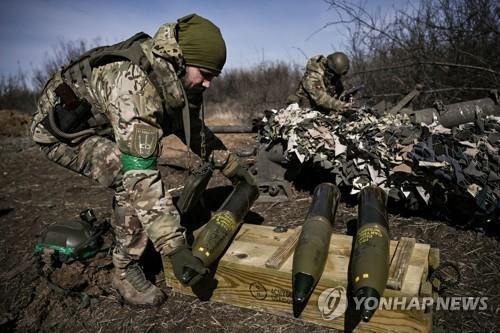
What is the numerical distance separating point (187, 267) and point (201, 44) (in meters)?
1.42

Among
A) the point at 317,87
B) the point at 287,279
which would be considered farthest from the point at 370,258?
the point at 317,87

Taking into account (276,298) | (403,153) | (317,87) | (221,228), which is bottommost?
(276,298)

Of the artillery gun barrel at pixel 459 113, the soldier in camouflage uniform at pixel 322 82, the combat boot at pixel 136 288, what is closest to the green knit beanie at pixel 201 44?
the combat boot at pixel 136 288

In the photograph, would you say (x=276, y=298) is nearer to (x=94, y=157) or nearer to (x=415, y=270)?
(x=415, y=270)

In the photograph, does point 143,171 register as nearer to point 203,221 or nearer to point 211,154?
point 211,154

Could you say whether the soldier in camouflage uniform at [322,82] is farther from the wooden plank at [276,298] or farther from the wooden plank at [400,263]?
the wooden plank at [276,298]

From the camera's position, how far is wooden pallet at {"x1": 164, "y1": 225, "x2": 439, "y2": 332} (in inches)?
83.7

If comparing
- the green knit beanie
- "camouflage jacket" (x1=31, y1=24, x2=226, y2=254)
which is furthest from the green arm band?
the green knit beanie

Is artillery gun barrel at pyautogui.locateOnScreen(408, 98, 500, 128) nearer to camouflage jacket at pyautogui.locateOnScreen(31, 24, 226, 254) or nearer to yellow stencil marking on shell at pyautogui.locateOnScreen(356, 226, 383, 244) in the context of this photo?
yellow stencil marking on shell at pyautogui.locateOnScreen(356, 226, 383, 244)

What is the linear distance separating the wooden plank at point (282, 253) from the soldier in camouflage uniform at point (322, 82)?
3909mm

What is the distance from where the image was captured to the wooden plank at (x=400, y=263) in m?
2.11

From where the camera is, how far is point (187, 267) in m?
2.31

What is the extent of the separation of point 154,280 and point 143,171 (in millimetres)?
1132

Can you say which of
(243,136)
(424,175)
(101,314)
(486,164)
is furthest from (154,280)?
(243,136)
